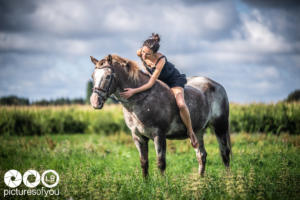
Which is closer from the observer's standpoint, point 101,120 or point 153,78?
point 153,78

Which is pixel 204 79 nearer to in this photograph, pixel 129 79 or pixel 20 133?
pixel 129 79

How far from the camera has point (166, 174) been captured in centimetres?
539

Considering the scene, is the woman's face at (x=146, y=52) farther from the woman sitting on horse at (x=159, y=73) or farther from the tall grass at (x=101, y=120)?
the tall grass at (x=101, y=120)

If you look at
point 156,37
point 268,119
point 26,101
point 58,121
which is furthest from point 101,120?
point 156,37

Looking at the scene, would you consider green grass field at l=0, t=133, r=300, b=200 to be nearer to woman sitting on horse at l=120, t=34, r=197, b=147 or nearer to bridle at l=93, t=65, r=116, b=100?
woman sitting on horse at l=120, t=34, r=197, b=147

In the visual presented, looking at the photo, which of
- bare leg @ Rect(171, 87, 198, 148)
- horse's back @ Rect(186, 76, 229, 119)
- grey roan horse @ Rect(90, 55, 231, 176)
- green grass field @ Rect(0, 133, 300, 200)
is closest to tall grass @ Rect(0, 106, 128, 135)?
green grass field @ Rect(0, 133, 300, 200)

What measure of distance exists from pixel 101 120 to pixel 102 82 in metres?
13.6

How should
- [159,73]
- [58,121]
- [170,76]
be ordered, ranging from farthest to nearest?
[58,121] → [170,76] → [159,73]

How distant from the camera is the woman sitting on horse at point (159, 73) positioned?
199 inches

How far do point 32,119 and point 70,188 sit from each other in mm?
14411

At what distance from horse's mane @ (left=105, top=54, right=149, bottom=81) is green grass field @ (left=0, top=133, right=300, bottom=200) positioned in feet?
5.47

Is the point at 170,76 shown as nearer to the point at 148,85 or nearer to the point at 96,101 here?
the point at 148,85

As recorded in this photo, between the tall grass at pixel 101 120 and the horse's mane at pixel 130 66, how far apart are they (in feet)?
38.2

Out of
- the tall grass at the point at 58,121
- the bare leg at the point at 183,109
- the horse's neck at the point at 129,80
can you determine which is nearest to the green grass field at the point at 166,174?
the bare leg at the point at 183,109
